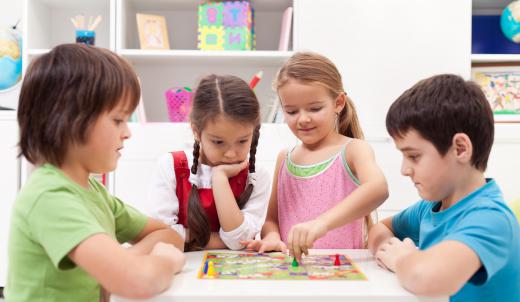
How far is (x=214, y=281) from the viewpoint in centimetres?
83

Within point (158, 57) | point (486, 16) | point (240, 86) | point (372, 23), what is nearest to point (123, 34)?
point (158, 57)

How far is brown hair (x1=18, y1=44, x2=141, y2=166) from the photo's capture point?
2.90 feet

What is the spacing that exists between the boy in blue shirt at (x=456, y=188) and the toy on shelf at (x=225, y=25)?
185 cm

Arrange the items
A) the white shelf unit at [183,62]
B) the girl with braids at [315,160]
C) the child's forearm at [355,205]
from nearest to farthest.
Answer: the child's forearm at [355,205]
the girl with braids at [315,160]
the white shelf unit at [183,62]

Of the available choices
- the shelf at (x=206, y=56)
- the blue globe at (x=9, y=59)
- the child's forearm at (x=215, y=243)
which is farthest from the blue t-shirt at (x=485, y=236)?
the blue globe at (x=9, y=59)

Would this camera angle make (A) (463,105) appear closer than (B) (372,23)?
Yes

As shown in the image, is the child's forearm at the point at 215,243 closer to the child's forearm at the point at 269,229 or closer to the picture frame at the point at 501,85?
the child's forearm at the point at 269,229

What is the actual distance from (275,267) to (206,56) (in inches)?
79.9

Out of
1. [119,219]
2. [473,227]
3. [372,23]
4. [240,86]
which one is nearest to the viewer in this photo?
[473,227]

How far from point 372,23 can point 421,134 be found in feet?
6.09

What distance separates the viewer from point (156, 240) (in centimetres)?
110

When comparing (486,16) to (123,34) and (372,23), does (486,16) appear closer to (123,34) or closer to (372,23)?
(372,23)

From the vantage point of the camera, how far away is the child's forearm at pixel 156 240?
1053 mm

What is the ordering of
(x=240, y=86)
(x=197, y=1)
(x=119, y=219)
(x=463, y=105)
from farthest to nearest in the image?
1. (x=197, y=1)
2. (x=240, y=86)
3. (x=119, y=219)
4. (x=463, y=105)
